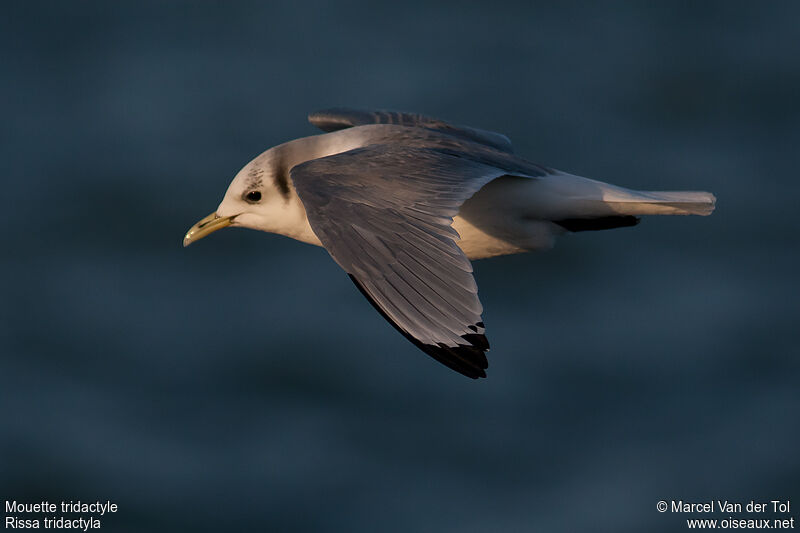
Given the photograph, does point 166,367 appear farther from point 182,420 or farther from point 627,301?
point 627,301

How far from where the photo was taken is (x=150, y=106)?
516 inches

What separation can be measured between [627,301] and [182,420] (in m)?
4.71

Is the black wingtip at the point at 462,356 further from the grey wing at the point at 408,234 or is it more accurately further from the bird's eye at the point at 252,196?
the bird's eye at the point at 252,196

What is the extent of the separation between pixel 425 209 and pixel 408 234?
186mm

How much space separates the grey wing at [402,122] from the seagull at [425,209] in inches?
0.6

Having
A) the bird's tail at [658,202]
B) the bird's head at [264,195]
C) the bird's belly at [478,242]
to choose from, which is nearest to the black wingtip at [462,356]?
the bird's belly at [478,242]

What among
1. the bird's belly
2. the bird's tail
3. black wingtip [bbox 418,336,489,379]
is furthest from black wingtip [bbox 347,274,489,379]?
the bird's tail

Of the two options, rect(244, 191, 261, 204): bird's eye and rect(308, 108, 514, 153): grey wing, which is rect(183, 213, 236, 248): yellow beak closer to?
rect(244, 191, 261, 204): bird's eye

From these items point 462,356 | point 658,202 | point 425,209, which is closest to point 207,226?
point 425,209

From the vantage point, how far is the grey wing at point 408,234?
4.66m

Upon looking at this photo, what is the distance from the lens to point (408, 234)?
5090 millimetres

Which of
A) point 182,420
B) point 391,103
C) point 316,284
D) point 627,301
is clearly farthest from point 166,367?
point 627,301

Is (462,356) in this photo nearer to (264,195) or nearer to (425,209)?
(425,209)

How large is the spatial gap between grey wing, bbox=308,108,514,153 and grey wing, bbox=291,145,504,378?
1.12 meters
